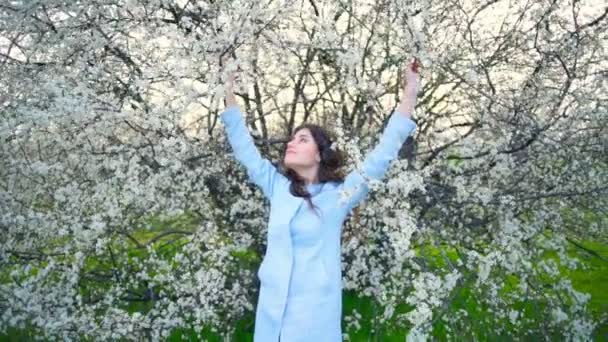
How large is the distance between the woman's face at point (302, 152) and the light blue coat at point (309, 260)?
0.11 metres

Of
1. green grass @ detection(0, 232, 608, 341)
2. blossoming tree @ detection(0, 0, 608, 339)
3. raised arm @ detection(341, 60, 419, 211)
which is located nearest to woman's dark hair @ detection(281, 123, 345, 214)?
raised arm @ detection(341, 60, 419, 211)

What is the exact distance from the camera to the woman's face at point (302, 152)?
324cm

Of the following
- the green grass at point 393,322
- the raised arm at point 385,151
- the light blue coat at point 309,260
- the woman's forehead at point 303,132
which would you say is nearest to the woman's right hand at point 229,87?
the woman's forehead at point 303,132

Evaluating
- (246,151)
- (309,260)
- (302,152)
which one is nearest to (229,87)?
(246,151)

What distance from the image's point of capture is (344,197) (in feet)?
9.64

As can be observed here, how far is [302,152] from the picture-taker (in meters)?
3.25

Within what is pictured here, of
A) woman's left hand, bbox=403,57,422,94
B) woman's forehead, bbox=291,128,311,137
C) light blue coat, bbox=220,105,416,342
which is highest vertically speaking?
woman's left hand, bbox=403,57,422,94

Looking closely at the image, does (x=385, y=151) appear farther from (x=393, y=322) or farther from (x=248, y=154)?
(x=393, y=322)

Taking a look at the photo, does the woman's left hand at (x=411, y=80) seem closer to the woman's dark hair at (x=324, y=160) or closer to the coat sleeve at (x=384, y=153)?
the coat sleeve at (x=384, y=153)

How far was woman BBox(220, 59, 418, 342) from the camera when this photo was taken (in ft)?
9.75

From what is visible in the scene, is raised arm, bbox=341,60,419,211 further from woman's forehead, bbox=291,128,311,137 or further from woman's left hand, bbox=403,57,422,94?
woman's forehead, bbox=291,128,311,137

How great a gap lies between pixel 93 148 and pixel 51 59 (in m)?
0.70

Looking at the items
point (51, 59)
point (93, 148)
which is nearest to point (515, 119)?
point (93, 148)

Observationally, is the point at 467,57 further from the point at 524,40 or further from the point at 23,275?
the point at 23,275
